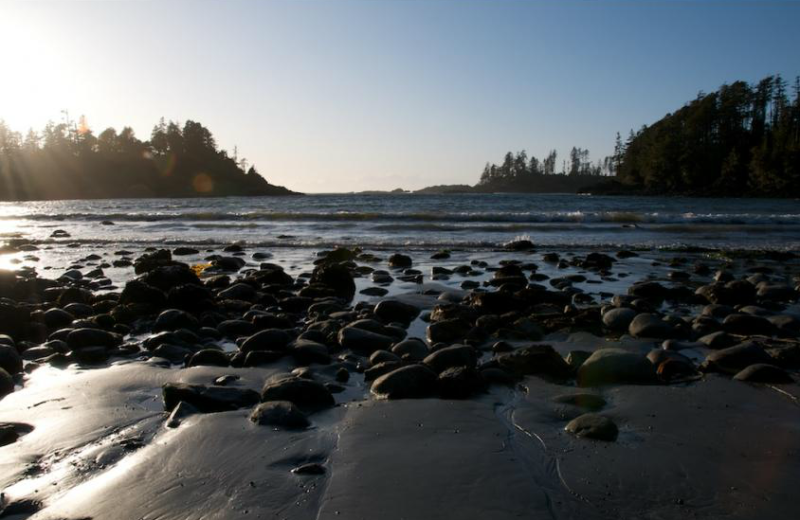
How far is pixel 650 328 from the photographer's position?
522cm

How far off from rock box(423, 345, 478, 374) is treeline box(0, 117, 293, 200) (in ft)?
295

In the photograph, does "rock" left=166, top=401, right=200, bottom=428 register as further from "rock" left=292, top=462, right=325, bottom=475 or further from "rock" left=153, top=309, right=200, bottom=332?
"rock" left=153, top=309, right=200, bottom=332

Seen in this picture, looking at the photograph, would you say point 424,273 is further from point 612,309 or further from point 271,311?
point 612,309

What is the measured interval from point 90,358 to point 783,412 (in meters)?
5.08

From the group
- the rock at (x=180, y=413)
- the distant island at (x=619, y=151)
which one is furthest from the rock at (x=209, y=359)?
the distant island at (x=619, y=151)

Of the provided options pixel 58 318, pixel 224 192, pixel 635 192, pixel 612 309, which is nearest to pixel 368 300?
pixel 612 309

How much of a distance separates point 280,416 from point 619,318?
3671 millimetres

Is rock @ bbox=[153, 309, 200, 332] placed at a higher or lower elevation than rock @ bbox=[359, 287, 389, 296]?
higher

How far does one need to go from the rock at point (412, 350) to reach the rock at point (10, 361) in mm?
2937

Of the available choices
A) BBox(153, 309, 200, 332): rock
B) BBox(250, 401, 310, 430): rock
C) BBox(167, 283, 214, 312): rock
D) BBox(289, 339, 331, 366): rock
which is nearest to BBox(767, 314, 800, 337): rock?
BBox(289, 339, 331, 366): rock

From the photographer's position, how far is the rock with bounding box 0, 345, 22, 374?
4324 millimetres

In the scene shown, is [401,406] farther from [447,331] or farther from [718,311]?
[718,311]

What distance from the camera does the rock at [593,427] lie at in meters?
2.99

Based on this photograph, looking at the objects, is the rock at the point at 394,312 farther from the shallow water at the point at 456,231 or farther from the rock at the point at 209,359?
the shallow water at the point at 456,231
